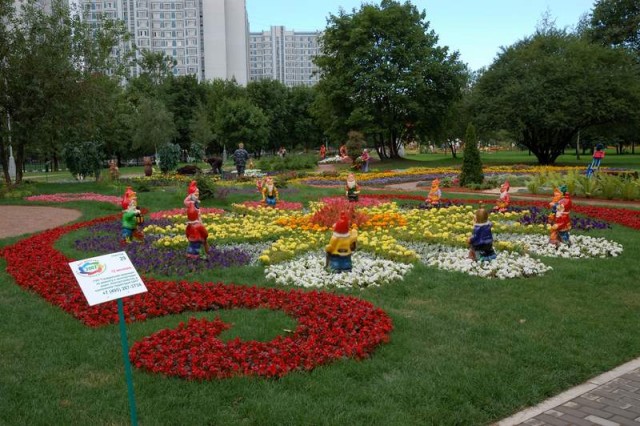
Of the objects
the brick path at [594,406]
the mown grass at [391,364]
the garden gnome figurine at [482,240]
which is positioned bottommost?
the brick path at [594,406]

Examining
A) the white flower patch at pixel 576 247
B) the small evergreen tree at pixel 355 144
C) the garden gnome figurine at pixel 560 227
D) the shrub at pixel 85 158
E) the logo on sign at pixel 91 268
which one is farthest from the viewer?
the small evergreen tree at pixel 355 144

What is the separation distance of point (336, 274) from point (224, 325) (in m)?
2.73

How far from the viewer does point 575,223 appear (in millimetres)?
12844

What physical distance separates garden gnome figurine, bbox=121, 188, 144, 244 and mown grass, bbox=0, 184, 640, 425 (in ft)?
11.7

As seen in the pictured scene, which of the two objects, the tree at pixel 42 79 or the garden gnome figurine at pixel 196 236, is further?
the tree at pixel 42 79

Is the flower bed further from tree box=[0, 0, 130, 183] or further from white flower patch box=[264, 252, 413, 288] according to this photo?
white flower patch box=[264, 252, 413, 288]

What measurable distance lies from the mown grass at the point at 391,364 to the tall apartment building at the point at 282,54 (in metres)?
158

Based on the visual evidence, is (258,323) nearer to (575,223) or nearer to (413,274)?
(413,274)

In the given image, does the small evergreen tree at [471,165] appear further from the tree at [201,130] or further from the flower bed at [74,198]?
the tree at [201,130]

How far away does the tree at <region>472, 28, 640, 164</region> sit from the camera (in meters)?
34.3

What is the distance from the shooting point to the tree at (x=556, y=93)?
34344mm

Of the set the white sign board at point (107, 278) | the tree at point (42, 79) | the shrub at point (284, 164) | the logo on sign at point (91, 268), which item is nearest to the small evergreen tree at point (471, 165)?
the tree at point (42, 79)

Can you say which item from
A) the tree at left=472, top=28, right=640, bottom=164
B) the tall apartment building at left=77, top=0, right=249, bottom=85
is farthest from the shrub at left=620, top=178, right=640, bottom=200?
the tall apartment building at left=77, top=0, right=249, bottom=85

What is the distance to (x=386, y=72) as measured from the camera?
41.2 metres
